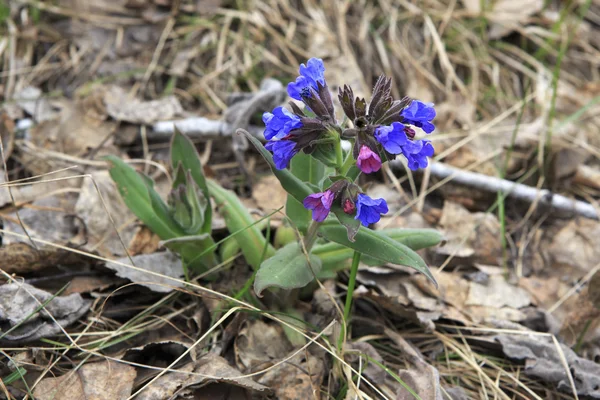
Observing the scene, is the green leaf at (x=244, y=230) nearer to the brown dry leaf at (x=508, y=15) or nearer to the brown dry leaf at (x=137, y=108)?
the brown dry leaf at (x=137, y=108)

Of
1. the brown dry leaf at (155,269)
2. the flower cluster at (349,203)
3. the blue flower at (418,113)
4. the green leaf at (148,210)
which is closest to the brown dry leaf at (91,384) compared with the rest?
the brown dry leaf at (155,269)

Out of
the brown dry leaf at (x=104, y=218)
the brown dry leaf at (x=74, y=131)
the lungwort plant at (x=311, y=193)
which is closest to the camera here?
the lungwort plant at (x=311, y=193)

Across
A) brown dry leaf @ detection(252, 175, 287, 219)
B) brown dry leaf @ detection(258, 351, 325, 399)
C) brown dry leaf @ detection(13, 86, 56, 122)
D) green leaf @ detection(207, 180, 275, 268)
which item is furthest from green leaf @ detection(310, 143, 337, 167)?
brown dry leaf @ detection(13, 86, 56, 122)

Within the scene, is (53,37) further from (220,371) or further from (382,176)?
(220,371)

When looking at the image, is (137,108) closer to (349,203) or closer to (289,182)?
(289,182)

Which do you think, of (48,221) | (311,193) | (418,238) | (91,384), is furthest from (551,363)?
(48,221)

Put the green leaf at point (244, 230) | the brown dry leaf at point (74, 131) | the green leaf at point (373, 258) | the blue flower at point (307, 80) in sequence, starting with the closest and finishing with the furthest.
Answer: the blue flower at point (307, 80) < the green leaf at point (373, 258) < the green leaf at point (244, 230) < the brown dry leaf at point (74, 131)
